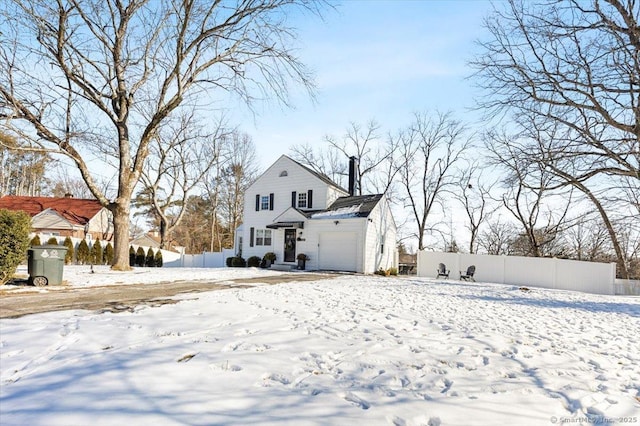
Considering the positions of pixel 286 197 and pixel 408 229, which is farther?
pixel 408 229

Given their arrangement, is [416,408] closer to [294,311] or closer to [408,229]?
[294,311]

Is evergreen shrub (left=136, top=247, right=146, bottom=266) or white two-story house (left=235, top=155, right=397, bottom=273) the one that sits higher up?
white two-story house (left=235, top=155, right=397, bottom=273)

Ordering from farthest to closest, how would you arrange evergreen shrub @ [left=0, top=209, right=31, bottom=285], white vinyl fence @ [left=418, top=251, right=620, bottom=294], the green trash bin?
white vinyl fence @ [left=418, top=251, right=620, bottom=294] < the green trash bin < evergreen shrub @ [left=0, top=209, right=31, bottom=285]

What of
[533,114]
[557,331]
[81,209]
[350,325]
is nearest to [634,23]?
[533,114]

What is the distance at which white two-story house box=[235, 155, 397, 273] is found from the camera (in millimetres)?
18656

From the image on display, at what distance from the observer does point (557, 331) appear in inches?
202

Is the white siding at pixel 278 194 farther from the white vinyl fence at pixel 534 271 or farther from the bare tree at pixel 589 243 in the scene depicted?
the bare tree at pixel 589 243

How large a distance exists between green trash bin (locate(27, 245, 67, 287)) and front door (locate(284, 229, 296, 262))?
1322 cm

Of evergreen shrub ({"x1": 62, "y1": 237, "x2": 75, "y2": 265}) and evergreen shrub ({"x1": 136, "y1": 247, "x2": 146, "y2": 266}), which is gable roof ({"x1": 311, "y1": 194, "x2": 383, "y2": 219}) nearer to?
evergreen shrub ({"x1": 136, "y1": 247, "x2": 146, "y2": 266})

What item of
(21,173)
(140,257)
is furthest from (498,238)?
(21,173)

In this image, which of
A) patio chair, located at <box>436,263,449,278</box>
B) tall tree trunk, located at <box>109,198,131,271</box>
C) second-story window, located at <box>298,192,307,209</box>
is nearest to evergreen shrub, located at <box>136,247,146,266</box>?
second-story window, located at <box>298,192,307,209</box>

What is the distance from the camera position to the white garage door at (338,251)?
18625 millimetres

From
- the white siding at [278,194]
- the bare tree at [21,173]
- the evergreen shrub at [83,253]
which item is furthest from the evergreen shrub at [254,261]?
the bare tree at [21,173]

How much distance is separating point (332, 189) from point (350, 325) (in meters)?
17.1
